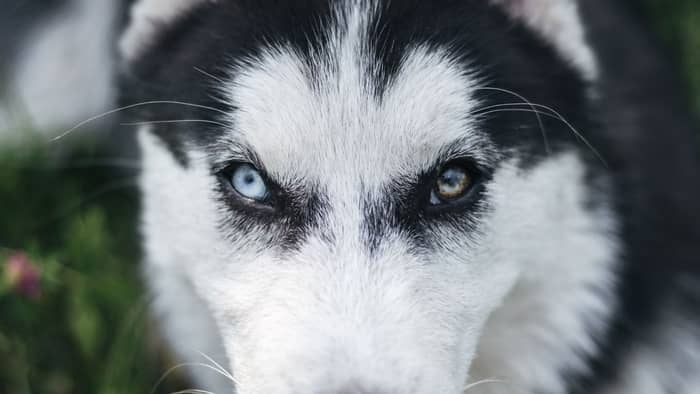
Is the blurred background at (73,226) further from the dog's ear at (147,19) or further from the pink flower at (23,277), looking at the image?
the dog's ear at (147,19)

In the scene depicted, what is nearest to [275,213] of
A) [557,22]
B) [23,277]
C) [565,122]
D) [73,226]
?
[565,122]

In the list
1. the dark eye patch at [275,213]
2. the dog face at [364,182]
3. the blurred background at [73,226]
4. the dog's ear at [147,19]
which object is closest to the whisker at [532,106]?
the dog face at [364,182]

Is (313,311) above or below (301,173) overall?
below

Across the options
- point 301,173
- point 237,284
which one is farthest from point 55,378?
point 301,173

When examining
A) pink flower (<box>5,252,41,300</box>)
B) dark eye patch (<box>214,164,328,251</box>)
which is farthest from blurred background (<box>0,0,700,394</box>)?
dark eye patch (<box>214,164,328,251</box>)

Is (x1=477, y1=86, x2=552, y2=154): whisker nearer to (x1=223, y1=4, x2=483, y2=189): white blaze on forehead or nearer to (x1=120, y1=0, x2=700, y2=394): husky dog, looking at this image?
(x1=120, y1=0, x2=700, y2=394): husky dog

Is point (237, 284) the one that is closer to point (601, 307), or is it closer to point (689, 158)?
point (601, 307)
